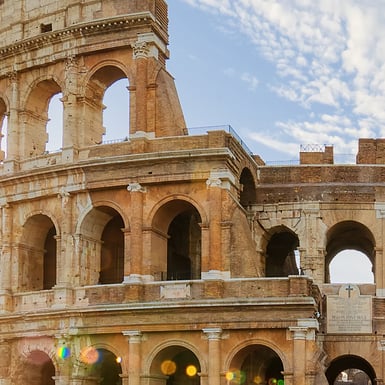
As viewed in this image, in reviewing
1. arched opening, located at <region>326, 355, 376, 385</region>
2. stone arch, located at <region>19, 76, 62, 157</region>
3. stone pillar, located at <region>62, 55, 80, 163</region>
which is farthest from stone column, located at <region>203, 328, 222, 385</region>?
stone arch, located at <region>19, 76, 62, 157</region>

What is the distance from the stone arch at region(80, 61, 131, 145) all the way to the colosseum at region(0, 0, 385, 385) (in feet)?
0.21

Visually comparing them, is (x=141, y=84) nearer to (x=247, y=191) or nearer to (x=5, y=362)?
(x=247, y=191)

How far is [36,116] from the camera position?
98.3 feet

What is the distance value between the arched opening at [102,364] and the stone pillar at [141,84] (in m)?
6.67

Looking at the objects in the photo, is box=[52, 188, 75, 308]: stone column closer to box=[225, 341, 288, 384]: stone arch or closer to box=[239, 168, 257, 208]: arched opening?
box=[225, 341, 288, 384]: stone arch

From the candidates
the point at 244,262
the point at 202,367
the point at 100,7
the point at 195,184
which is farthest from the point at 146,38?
the point at 202,367

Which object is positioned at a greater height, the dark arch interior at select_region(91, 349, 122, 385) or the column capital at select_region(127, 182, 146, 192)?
the column capital at select_region(127, 182, 146, 192)

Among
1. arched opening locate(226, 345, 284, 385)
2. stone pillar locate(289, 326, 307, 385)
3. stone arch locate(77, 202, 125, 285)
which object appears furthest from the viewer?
stone arch locate(77, 202, 125, 285)

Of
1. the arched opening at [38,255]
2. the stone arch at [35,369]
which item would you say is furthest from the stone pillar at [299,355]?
the arched opening at [38,255]

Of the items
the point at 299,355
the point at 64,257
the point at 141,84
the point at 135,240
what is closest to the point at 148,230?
the point at 135,240

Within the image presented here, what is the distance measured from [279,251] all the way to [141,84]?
8.58 meters

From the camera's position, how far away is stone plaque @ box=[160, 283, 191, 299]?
25625mm

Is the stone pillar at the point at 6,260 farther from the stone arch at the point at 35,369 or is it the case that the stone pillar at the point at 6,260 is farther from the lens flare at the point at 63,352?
the lens flare at the point at 63,352

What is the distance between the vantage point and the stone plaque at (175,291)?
25.6m
